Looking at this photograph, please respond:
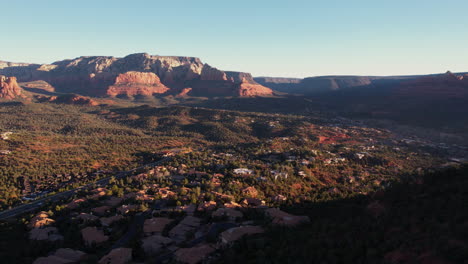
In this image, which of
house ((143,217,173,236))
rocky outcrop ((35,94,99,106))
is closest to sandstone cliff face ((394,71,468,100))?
house ((143,217,173,236))

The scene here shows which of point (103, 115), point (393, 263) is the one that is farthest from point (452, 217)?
point (103, 115)

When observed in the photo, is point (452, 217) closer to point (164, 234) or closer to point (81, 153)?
point (164, 234)

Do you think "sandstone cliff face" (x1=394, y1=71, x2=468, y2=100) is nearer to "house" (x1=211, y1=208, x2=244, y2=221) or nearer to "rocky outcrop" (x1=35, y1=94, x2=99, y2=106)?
"house" (x1=211, y1=208, x2=244, y2=221)

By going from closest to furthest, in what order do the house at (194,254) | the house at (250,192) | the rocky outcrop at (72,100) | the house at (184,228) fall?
the house at (194,254) < the house at (184,228) < the house at (250,192) < the rocky outcrop at (72,100)

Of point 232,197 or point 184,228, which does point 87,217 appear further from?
point 232,197

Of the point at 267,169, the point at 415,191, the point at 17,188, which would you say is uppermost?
the point at 415,191

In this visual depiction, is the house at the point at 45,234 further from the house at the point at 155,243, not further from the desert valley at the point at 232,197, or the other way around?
the house at the point at 155,243

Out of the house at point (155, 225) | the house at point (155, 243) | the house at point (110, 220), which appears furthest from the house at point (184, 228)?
the house at point (110, 220)

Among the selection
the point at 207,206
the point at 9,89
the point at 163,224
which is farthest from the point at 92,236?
the point at 9,89

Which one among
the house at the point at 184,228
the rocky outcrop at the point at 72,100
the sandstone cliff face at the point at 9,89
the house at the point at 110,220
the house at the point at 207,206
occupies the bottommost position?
the house at the point at 110,220
